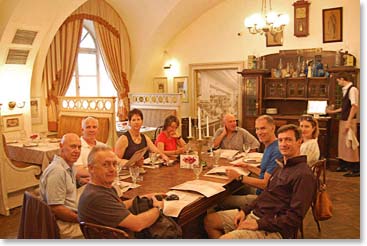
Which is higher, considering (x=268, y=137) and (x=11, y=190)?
(x=268, y=137)

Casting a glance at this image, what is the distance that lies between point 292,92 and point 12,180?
14.4ft

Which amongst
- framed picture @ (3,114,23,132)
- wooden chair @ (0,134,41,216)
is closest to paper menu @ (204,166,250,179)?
wooden chair @ (0,134,41,216)

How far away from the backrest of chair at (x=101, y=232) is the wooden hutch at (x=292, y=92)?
14.5 feet

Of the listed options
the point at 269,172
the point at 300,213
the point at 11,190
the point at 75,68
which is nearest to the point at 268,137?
the point at 269,172

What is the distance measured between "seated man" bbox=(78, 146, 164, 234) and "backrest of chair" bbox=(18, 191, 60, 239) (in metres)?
0.27

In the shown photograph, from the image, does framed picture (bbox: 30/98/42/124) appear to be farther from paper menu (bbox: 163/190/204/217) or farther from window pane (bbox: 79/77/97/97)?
paper menu (bbox: 163/190/204/217)

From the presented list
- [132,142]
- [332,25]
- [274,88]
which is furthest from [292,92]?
[132,142]

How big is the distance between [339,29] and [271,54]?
1.17 meters

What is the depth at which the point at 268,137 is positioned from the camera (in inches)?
106

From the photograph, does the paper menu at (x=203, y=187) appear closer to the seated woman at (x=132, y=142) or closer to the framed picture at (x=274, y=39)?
the seated woman at (x=132, y=142)

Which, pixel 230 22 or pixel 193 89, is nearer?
pixel 230 22

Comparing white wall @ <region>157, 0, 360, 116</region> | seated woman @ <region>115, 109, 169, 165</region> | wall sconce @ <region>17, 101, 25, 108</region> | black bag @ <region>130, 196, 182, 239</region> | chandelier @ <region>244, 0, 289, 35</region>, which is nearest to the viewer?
black bag @ <region>130, 196, 182, 239</region>

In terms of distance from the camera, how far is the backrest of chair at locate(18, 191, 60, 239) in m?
1.94

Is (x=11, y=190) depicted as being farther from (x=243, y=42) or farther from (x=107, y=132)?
(x=243, y=42)
